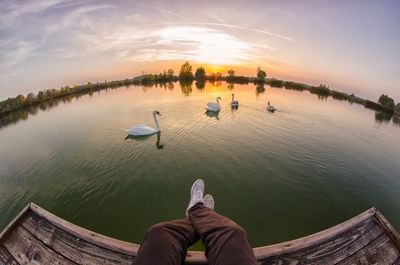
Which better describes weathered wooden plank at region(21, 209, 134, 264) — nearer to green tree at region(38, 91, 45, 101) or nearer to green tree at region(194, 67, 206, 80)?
green tree at region(38, 91, 45, 101)

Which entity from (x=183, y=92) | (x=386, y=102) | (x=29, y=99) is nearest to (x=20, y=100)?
(x=29, y=99)

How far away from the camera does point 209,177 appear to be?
6426mm

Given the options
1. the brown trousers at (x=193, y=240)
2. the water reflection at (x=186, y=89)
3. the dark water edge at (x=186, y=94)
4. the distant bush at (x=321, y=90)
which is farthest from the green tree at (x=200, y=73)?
the brown trousers at (x=193, y=240)

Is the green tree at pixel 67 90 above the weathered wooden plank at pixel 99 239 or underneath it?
underneath

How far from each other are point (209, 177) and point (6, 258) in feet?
16.8

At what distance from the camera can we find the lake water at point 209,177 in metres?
4.83

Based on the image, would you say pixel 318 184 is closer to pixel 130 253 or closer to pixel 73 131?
pixel 130 253

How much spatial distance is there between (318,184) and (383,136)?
1208 centimetres

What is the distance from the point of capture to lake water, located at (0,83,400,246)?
483 cm

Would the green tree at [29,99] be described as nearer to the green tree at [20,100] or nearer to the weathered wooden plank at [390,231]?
the green tree at [20,100]

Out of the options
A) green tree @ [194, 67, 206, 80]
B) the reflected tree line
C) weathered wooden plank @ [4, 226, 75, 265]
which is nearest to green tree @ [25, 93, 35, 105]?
the reflected tree line

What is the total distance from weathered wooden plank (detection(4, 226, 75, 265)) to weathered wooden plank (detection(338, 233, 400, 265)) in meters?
4.37

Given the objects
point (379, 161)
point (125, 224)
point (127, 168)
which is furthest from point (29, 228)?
point (379, 161)

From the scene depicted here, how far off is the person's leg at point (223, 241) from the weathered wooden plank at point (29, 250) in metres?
2.17
